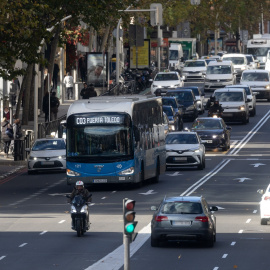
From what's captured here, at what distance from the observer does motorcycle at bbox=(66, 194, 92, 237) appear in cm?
2739

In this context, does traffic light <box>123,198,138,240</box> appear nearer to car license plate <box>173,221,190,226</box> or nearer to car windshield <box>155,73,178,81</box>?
car license plate <box>173,221,190,226</box>

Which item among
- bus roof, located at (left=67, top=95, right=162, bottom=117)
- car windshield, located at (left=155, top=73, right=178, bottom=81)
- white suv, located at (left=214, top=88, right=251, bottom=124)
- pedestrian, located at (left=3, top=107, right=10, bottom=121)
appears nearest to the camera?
bus roof, located at (left=67, top=95, right=162, bottom=117)

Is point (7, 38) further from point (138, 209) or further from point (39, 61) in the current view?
point (138, 209)

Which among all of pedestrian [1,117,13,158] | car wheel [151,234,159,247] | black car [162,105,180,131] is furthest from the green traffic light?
black car [162,105,180,131]

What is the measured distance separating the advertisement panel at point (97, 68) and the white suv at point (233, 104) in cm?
777

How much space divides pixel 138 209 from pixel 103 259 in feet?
32.5

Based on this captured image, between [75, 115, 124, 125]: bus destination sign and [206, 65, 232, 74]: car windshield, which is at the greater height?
[75, 115, 124, 125]: bus destination sign

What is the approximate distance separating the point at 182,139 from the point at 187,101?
19905 mm

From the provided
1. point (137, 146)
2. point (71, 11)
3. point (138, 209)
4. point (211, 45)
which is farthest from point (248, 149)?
point (211, 45)

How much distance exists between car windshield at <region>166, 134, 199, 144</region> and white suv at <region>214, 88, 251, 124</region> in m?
17.0

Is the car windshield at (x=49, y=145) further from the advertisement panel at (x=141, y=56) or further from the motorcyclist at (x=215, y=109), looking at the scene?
the advertisement panel at (x=141, y=56)

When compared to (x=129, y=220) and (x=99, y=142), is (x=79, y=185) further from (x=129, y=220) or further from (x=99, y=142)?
(x=129, y=220)

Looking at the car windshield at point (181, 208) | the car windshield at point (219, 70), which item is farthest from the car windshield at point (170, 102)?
the car windshield at point (181, 208)

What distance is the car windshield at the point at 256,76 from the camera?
75812 mm
